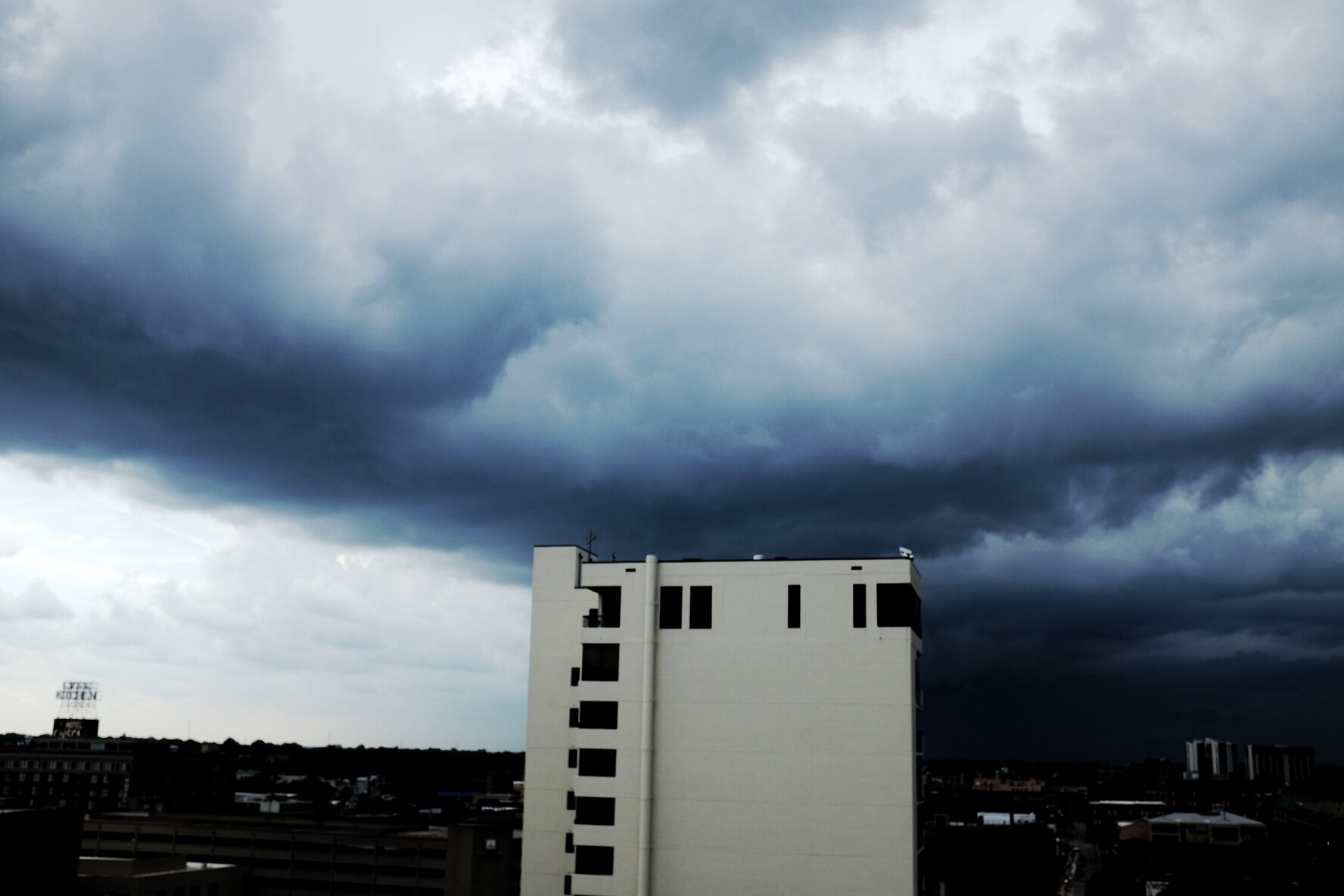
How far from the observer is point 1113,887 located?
180m

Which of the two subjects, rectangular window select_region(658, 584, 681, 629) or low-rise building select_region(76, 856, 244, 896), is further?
low-rise building select_region(76, 856, 244, 896)

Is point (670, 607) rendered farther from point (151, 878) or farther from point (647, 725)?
point (151, 878)

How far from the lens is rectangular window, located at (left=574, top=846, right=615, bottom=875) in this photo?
69.8 m

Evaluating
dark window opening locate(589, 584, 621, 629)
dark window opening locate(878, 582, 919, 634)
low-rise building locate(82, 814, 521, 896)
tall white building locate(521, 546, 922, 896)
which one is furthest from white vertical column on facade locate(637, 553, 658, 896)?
low-rise building locate(82, 814, 521, 896)

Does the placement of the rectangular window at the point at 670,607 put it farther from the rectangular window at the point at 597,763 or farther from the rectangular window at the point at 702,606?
the rectangular window at the point at 597,763

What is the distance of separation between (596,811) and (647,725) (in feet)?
22.9

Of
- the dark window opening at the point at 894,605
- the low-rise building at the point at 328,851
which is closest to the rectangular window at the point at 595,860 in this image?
the dark window opening at the point at 894,605

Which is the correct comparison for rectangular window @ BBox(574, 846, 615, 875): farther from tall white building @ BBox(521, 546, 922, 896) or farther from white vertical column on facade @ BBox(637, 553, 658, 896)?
white vertical column on facade @ BBox(637, 553, 658, 896)

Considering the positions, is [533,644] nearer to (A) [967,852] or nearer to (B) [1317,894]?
(A) [967,852]

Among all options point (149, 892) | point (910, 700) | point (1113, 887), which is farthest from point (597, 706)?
point (1113, 887)

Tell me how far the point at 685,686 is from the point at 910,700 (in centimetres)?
1532

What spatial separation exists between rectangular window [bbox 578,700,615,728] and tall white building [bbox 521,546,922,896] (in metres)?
0.11

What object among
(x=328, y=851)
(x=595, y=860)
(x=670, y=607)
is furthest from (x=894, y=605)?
(x=328, y=851)

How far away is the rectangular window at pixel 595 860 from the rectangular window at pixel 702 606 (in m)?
16.3
